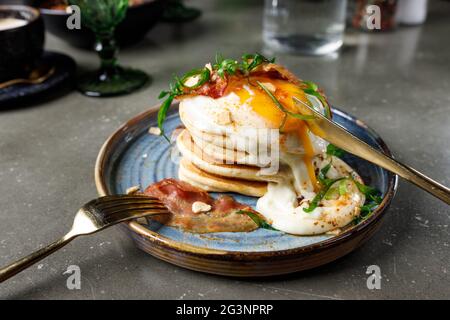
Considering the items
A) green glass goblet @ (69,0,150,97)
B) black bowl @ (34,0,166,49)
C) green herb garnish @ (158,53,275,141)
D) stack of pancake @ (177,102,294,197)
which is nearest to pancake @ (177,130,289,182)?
stack of pancake @ (177,102,294,197)

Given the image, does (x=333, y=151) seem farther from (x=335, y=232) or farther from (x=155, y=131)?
(x=155, y=131)

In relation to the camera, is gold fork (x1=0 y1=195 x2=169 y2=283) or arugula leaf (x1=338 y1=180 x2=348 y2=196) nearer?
gold fork (x1=0 y1=195 x2=169 y2=283)

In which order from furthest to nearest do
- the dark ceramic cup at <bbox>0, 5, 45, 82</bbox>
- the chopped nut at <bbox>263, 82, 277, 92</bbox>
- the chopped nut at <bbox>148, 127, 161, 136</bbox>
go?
the dark ceramic cup at <bbox>0, 5, 45, 82</bbox> → the chopped nut at <bbox>148, 127, 161, 136</bbox> → the chopped nut at <bbox>263, 82, 277, 92</bbox>

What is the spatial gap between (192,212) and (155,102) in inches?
29.1

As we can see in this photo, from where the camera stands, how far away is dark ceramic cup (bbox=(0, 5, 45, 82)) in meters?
1.57

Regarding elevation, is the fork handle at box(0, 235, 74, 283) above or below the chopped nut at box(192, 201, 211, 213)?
below

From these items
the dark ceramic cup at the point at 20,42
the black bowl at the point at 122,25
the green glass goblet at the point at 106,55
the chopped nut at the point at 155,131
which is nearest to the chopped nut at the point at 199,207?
the chopped nut at the point at 155,131

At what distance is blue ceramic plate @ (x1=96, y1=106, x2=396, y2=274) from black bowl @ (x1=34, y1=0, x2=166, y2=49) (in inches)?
25.8

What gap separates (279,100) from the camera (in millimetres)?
1030

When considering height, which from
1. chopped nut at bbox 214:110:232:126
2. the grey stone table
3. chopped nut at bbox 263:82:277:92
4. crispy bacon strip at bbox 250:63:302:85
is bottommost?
the grey stone table

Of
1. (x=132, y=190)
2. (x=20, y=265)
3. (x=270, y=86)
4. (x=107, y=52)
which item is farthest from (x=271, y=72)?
(x=107, y=52)

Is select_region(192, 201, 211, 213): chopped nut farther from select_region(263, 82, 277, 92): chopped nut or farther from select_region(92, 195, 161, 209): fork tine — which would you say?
select_region(263, 82, 277, 92): chopped nut

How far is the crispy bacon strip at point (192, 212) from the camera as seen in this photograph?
3.19ft

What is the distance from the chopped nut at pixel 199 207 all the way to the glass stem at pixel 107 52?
2.88 ft
